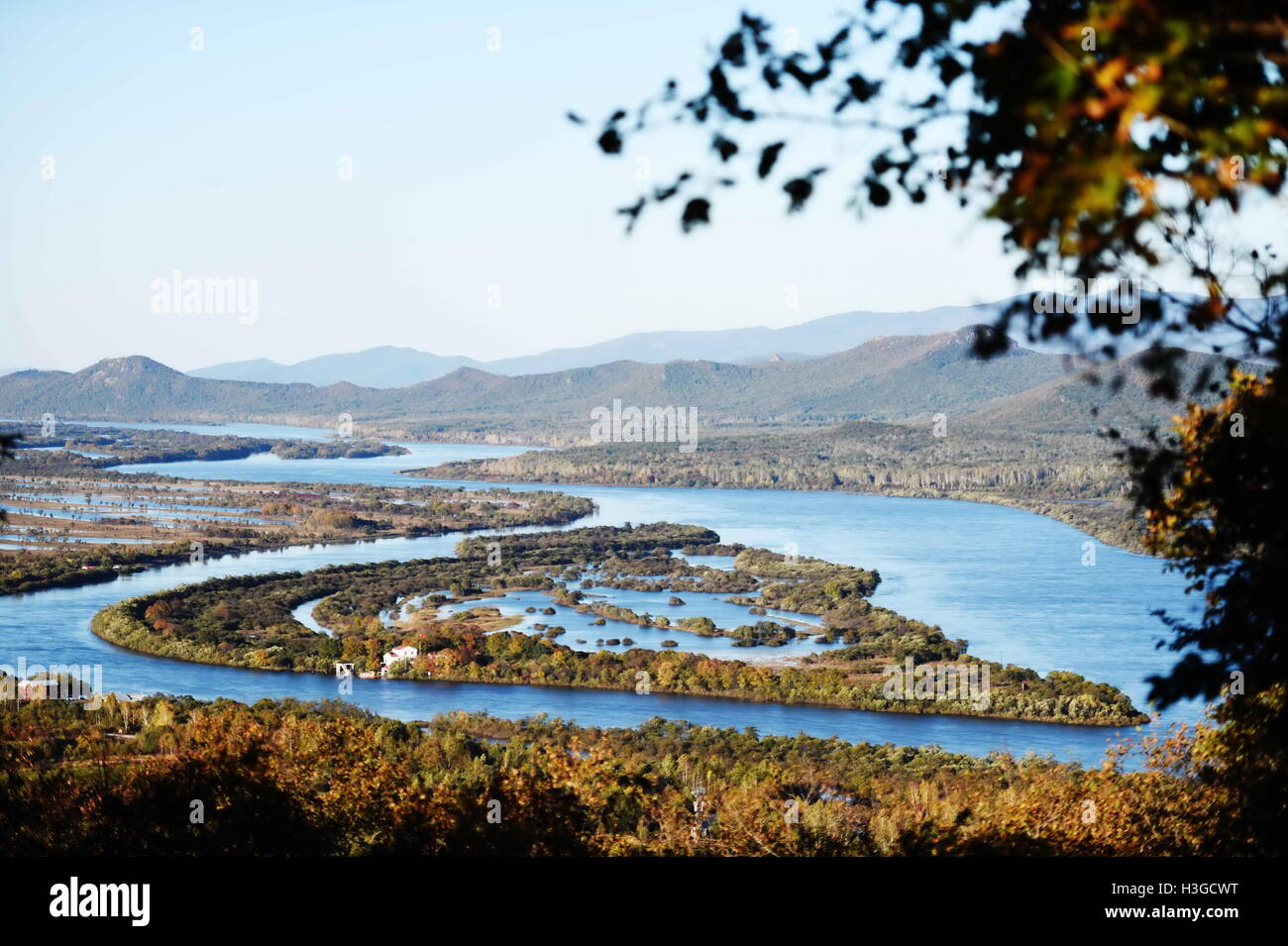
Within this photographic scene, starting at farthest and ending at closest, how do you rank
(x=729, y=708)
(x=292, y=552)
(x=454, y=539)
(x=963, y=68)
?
(x=454, y=539)
(x=292, y=552)
(x=729, y=708)
(x=963, y=68)

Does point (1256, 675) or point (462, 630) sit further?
point (462, 630)

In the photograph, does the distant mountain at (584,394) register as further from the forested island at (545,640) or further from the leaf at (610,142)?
the leaf at (610,142)
